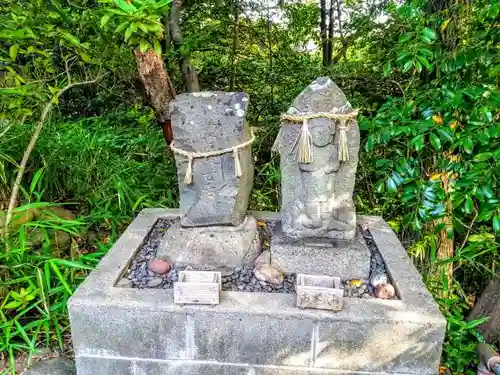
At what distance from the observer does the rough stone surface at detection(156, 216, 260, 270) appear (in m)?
2.06

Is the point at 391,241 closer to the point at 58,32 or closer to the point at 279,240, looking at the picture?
the point at 279,240

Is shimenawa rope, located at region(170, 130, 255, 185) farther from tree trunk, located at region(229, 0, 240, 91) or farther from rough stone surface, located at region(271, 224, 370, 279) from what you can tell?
tree trunk, located at region(229, 0, 240, 91)

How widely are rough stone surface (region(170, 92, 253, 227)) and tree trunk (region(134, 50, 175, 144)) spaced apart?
0.82m

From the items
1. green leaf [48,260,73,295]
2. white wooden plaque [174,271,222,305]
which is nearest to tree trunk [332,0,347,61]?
white wooden plaque [174,271,222,305]

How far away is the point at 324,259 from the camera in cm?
203

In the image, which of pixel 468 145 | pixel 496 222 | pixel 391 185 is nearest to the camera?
pixel 496 222

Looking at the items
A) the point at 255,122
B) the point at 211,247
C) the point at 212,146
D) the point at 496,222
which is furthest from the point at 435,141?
the point at 255,122

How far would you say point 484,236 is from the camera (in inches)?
87.4

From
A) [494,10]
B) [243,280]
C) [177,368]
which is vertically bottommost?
[177,368]

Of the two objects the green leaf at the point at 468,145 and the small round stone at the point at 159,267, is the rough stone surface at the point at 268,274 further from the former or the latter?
the green leaf at the point at 468,145

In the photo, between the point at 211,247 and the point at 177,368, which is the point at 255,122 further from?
the point at 177,368

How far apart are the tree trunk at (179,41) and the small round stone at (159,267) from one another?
5.30ft

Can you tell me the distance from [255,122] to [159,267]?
224cm

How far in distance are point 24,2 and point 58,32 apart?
20.9 inches
